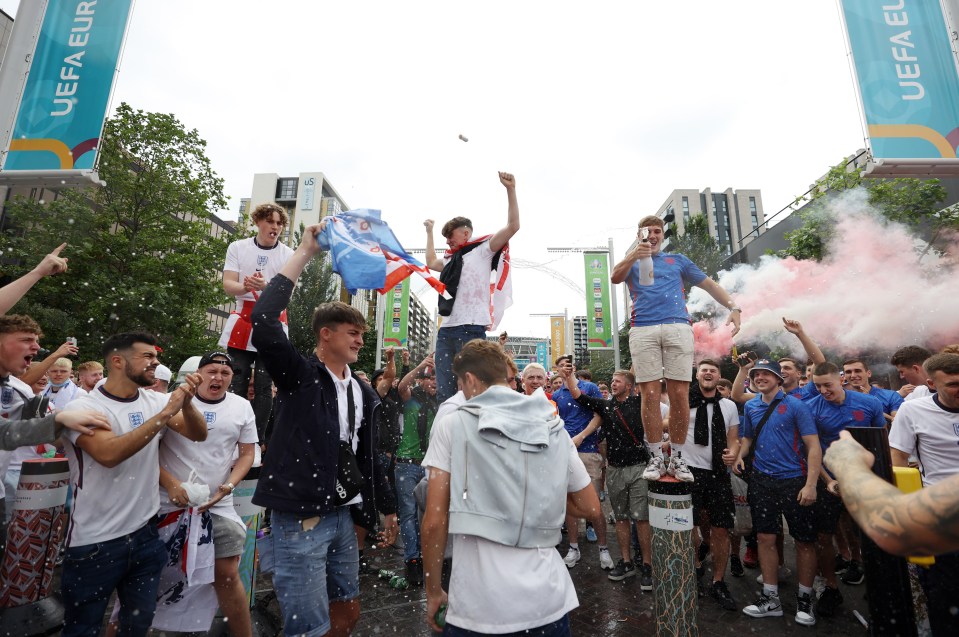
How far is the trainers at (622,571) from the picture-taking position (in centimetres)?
565

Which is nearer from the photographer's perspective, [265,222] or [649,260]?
[265,222]

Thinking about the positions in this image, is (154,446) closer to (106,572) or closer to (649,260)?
(106,572)

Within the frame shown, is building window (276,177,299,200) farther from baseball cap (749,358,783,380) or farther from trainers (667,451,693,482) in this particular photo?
trainers (667,451,693,482)

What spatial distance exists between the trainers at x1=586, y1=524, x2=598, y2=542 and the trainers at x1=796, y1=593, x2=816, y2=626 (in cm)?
315

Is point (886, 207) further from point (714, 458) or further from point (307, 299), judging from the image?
point (307, 299)

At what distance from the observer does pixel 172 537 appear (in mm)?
3619

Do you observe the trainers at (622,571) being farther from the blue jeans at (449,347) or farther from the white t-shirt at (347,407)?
the white t-shirt at (347,407)

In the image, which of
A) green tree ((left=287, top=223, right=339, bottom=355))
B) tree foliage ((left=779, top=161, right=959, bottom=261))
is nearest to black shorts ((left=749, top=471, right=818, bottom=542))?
tree foliage ((left=779, top=161, right=959, bottom=261))

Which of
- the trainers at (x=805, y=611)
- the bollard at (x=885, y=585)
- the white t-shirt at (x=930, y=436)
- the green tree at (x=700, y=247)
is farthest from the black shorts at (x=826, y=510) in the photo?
the green tree at (x=700, y=247)

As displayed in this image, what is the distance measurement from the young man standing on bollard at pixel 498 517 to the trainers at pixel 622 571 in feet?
12.8

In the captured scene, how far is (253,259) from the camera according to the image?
175 inches

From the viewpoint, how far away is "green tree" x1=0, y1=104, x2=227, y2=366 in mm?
15578

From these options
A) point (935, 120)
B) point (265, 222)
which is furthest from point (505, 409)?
point (935, 120)

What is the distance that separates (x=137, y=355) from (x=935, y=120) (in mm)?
9799
